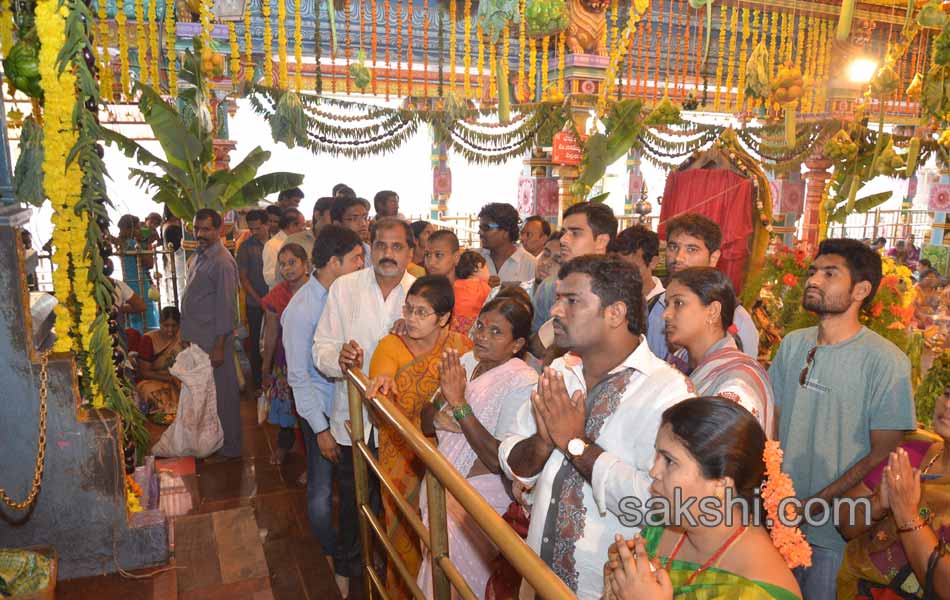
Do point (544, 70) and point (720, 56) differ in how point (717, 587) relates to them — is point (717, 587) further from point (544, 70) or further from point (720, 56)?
point (544, 70)

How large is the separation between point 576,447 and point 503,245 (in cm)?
325

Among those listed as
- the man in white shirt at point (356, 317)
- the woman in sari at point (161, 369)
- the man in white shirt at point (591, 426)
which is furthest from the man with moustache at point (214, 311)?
the man in white shirt at point (591, 426)

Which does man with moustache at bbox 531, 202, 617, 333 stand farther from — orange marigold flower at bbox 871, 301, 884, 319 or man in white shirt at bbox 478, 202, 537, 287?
man in white shirt at bbox 478, 202, 537, 287

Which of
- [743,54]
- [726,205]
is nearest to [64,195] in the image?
[726,205]

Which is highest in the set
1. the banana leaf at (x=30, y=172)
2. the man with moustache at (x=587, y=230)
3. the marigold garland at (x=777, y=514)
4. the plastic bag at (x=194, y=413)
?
the banana leaf at (x=30, y=172)

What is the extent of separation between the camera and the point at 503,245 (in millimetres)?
4805

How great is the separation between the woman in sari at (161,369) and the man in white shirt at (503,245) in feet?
7.75

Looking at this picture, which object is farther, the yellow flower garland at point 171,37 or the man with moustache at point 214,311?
the yellow flower garland at point 171,37

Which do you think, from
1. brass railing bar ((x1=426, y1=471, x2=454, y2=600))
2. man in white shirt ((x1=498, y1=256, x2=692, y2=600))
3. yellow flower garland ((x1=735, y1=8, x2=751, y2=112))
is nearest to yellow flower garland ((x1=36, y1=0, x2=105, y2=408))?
brass railing bar ((x1=426, y1=471, x2=454, y2=600))

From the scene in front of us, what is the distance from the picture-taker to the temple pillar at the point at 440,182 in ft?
48.2

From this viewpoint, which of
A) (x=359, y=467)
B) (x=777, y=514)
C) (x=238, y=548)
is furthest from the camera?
(x=238, y=548)

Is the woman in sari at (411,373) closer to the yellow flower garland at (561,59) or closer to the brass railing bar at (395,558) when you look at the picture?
the brass railing bar at (395,558)

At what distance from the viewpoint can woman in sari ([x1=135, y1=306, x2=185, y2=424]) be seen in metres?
5.03

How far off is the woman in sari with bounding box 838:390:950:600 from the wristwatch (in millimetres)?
988
